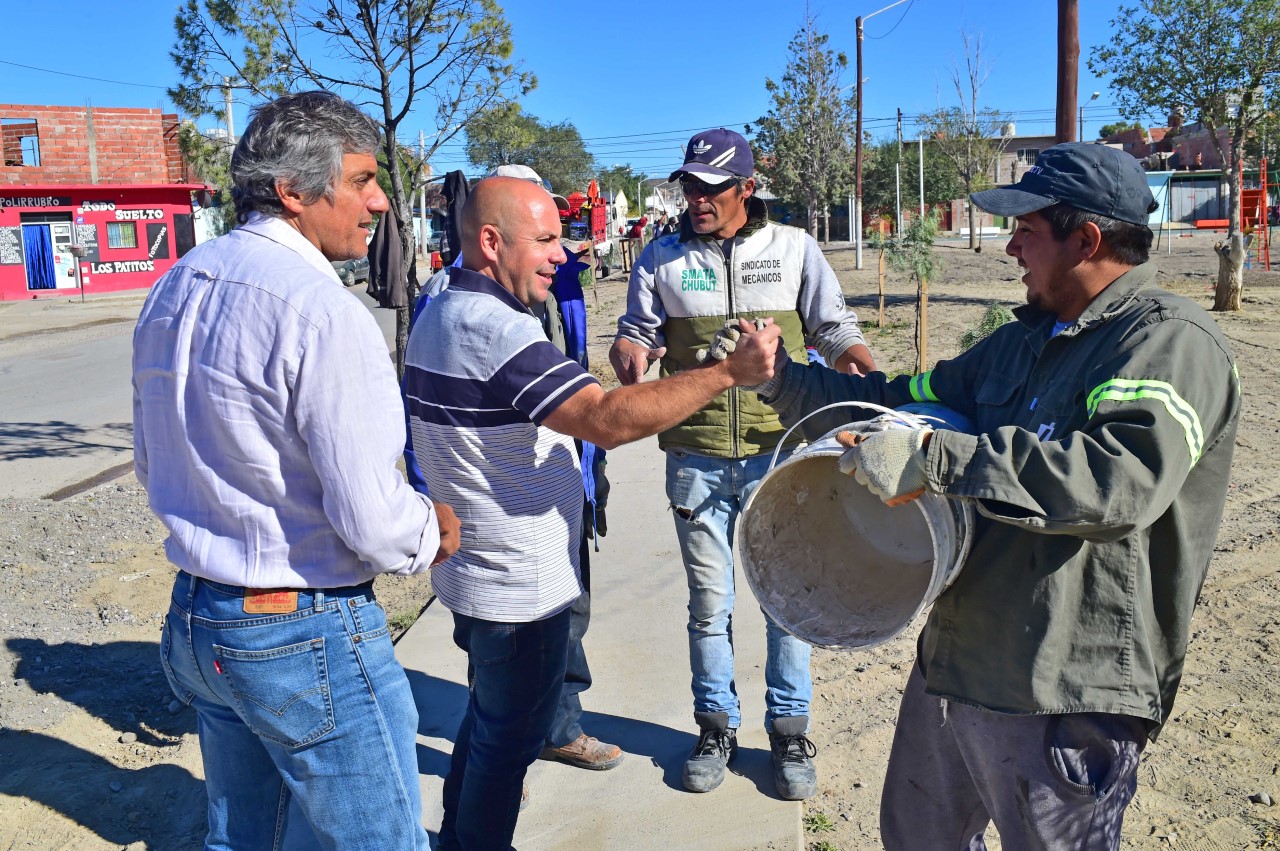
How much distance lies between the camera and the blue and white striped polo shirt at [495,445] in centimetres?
242

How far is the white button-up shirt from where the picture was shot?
1.86 meters

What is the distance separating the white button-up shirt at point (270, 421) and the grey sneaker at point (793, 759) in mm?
1846

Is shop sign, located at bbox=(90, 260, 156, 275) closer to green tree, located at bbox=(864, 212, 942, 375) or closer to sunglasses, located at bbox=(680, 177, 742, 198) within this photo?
green tree, located at bbox=(864, 212, 942, 375)

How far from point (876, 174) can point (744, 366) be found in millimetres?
57045

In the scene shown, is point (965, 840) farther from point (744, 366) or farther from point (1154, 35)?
point (1154, 35)

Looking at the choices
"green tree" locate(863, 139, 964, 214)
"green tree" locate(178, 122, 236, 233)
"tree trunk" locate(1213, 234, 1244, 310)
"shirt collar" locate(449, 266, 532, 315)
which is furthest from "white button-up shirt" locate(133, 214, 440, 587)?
"green tree" locate(863, 139, 964, 214)

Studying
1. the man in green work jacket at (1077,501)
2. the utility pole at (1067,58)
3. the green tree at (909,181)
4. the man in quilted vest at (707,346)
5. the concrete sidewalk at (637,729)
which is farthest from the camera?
the green tree at (909,181)

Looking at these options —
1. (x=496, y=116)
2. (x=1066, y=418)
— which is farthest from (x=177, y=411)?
(x=496, y=116)

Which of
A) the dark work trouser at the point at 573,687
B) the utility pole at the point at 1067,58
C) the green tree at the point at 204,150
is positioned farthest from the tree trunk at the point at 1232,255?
the dark work trouser at the point at 573,687

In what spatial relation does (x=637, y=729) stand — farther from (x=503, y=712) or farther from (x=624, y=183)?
(x=624, y=183)

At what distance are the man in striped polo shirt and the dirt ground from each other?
1079 millimetres

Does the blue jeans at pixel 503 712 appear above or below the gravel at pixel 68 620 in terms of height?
above

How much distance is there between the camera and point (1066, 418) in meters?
2.02

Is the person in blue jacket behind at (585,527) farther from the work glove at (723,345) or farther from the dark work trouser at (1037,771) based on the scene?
the dark work trouser at (1037,771)
